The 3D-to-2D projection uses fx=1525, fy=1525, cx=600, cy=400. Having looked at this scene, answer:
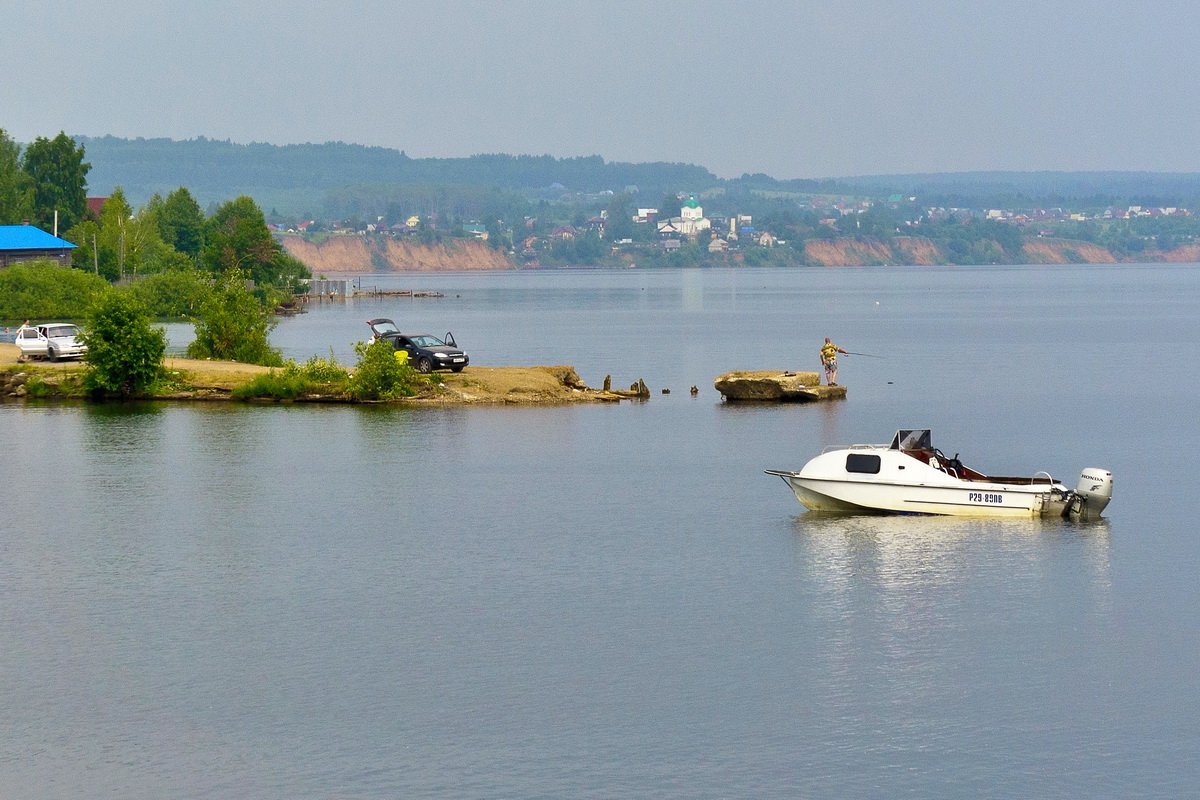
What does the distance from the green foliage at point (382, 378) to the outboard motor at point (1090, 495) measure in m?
34.4

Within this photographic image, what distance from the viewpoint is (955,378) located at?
88.0 m

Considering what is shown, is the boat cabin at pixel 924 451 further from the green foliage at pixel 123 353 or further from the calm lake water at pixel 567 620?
the green foliage at pixel 123 353

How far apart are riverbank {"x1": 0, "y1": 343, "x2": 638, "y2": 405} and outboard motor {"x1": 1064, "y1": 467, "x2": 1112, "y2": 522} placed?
31.4 m

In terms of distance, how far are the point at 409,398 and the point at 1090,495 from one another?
34854 mm

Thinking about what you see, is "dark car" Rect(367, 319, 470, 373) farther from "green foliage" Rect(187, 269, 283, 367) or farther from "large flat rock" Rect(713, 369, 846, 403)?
"large flat rock" Rect(713, 369, 846, 403)

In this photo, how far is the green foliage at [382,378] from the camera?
221 ft

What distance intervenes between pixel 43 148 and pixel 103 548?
15748 centimetres

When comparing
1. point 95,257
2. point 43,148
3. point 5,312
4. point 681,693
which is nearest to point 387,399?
point 681,693

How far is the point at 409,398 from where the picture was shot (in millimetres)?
68062

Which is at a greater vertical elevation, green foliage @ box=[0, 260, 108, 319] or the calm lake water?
green foliage @ box=[0, 260, 108, 319]

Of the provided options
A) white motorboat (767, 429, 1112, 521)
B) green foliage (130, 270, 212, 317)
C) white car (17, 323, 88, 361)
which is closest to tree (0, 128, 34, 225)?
green foliage (130, 270, 212, 317)

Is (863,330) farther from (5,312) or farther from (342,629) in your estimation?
(342,629)

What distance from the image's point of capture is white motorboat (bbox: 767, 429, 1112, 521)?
133 ft

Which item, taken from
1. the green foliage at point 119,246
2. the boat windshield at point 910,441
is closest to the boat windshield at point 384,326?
the boat windshield at point 910,441
